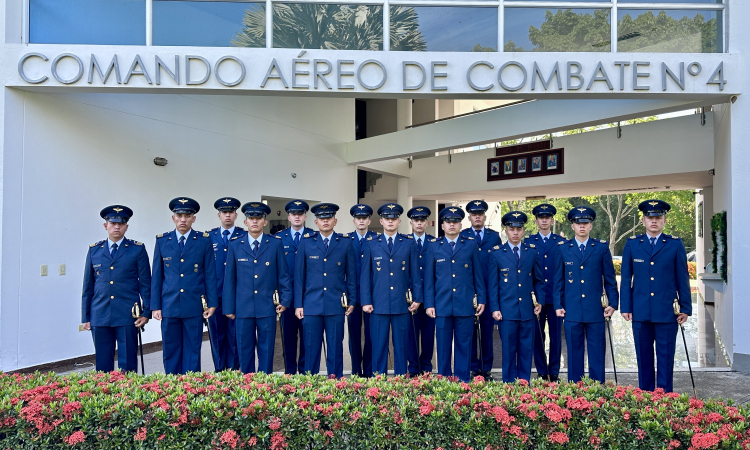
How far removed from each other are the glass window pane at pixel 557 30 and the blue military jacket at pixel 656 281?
2421 mm

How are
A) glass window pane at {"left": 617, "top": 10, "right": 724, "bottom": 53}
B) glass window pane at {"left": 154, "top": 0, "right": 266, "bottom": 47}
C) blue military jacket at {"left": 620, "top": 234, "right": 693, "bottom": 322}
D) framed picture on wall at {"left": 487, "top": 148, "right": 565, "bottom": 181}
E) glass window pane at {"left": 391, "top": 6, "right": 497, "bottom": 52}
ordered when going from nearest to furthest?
1. blue military jacket at {"left": 620, "top": 234, "right": 693, "bottom": 322}
2. glass window pane at {"left": 154, "top": 0, "right": 266, "bottom": 47}
3. glass window pane at {"left": 617, "top": 10, "right": 724, "bottom": 53}
4. glass window pane at {"left": 391, "top": 6, "right": 497, "bottom": 52}
5. framed picture on wall at {"left": 487, "top": 148, "right": 565, "bottom": 181}

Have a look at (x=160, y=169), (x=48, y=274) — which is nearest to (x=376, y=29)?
(x=160, y=169)

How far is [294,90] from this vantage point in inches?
214

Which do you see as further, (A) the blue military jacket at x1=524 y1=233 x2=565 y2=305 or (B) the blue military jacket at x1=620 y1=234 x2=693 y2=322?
(A) the blue military jacket at x1=524 y1=233 x2=565 y2=305

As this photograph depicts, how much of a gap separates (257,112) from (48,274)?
161 inches

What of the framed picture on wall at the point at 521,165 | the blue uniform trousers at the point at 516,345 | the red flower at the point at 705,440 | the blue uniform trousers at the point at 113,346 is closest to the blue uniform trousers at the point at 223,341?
the blue uniform trousers at the point at 113,346

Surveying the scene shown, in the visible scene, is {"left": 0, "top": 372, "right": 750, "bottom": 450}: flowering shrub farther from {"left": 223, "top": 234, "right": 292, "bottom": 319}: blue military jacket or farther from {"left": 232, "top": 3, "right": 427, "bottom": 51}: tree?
{"left": 232, "top": 3, "right": 427, "bottom": 51}: tree

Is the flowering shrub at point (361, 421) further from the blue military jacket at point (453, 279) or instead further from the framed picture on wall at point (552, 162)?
the framed picture on wall at point (552, 162)

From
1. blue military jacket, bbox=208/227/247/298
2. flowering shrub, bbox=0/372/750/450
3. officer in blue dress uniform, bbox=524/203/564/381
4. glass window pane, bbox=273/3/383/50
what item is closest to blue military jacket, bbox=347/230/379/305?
blue military jacket, bbox=208/227/247/298

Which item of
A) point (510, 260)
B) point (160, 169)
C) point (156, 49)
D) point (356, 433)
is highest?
point (156, 49)

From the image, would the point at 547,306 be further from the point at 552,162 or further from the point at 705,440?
the point at 552,162

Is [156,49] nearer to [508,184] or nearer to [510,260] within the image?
[510,260]

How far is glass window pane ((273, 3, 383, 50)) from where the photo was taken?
557 cm

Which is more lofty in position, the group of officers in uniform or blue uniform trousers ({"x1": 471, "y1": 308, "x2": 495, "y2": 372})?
the group of officers in uniform
